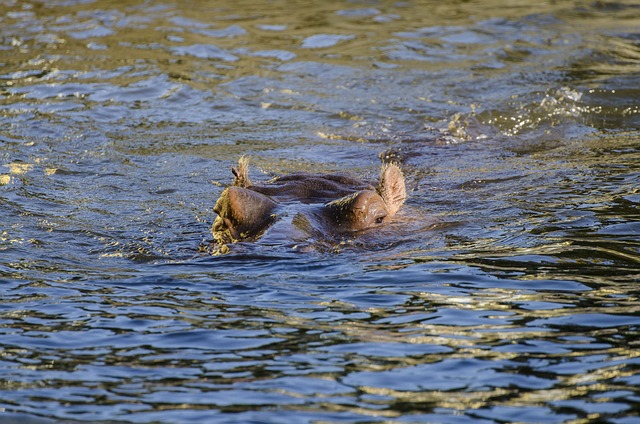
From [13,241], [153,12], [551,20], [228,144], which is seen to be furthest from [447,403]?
[153,12]

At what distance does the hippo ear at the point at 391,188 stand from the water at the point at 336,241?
0.14m

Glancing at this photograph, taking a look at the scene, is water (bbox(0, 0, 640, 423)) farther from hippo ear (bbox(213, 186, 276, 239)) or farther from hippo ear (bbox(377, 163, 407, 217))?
hippo ear (bbox(213, 186, 276, 239))

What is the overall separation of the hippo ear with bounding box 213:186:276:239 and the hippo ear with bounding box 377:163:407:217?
0.96 metres

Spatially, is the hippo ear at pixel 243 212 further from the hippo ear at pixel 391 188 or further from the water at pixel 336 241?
the hippo ear at pixel 391 188

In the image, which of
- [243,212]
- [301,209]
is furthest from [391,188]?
[243,212]

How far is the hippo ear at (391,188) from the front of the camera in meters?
6.78

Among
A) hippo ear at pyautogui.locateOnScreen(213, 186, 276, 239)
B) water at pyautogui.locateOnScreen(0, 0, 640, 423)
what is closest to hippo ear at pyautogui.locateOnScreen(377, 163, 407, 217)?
water at pyautogui.locateOnScreen(0, 0, 640, 423)

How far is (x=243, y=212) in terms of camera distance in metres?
6.07

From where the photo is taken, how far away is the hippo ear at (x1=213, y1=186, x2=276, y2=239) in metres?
6.04

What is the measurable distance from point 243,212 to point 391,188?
1.24 metres

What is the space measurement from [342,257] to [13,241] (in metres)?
2.38

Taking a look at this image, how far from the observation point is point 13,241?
6730mm

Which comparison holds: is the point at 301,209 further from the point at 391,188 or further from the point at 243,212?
the point at 391,188

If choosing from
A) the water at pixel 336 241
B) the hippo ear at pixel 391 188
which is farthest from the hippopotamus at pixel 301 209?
the water at pixel 336 241
